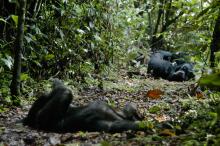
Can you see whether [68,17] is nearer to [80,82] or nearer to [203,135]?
[80,82]

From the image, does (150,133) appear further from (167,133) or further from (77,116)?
(77,116)

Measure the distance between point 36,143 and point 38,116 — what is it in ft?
2.02

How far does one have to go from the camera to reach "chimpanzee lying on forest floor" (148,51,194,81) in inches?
451

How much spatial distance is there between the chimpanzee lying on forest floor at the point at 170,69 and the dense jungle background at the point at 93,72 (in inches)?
12.4

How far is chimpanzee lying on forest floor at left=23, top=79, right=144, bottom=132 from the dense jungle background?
16cm

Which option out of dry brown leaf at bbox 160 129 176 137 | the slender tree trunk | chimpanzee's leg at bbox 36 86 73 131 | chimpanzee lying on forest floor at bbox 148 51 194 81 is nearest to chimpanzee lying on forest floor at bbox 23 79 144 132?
chimpanzee's leg at bbox 36 86 73 131

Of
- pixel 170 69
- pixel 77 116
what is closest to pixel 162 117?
pixel 77 116

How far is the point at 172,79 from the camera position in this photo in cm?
1149

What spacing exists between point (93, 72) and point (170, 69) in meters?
2.69

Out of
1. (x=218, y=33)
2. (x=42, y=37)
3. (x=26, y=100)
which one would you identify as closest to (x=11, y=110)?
(x=26, y=100)

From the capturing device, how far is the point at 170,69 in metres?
12.0

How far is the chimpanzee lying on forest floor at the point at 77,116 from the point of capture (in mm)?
4195

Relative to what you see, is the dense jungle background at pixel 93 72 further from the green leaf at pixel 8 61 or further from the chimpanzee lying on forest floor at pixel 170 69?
the chimpanzee lying on forest floor at pixel 170 69

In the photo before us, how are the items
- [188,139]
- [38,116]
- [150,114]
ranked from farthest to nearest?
[150,114]
[38,116]
[188,139]
